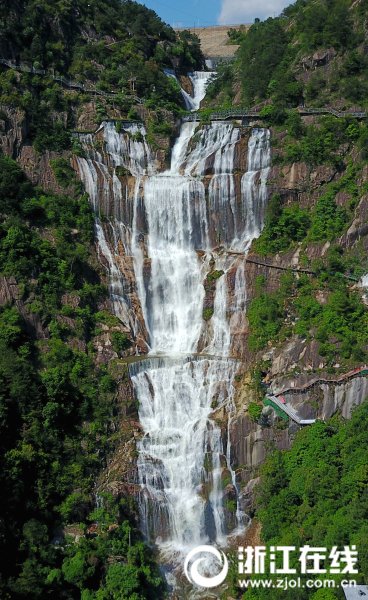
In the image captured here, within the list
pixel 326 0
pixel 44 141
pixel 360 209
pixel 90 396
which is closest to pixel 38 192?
pixel 44 141

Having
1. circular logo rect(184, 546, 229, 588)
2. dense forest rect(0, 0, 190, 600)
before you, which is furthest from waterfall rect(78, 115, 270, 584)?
dense forest rect(0, 0, 190, 600)

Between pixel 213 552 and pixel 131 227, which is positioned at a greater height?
pixel 131 227

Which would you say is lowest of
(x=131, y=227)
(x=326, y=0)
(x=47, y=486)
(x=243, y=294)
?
(x=47, y=486)

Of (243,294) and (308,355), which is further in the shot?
(243,294)

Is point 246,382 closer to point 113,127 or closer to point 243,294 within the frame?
point 243,294

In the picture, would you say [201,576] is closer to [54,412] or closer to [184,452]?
[184,452]

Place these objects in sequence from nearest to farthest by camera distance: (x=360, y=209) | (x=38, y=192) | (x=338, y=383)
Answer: (x=338, y=383), (x=360, y=209), (x=38, y=192)
